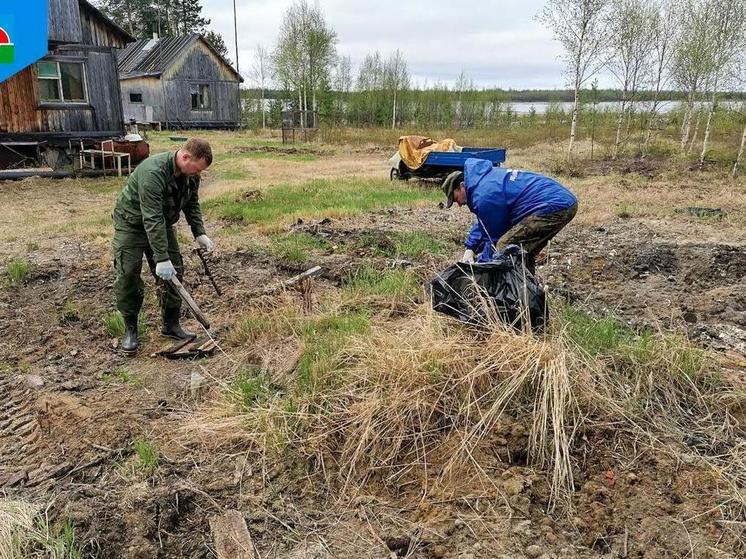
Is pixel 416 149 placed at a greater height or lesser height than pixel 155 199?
greater

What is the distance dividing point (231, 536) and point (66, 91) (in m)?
14.9

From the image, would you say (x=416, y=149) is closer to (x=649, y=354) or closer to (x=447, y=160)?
(x=447, y=160)

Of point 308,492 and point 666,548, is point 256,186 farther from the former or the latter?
point 666,548

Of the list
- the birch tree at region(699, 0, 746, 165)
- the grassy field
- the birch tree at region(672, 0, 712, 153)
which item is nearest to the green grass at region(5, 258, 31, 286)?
the grassy field

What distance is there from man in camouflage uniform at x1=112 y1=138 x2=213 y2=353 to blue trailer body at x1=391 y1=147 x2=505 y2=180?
9.13 meters

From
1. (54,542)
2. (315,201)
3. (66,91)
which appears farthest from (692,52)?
(54,542)

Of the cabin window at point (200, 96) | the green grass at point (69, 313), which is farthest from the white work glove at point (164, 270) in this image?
the cabin window at point (200, 96)

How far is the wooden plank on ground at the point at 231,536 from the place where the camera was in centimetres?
227

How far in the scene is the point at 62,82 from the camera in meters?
14.0

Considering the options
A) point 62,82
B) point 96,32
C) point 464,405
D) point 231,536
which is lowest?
point 231,536

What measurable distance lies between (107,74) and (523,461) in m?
15.5

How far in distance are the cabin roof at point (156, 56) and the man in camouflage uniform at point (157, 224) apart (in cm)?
2733

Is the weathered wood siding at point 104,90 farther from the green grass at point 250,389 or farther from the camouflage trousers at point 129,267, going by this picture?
the green grass at point 250,389

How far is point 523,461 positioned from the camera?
2689 millimetres
